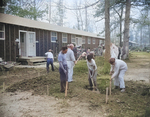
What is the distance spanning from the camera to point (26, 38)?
44.9 feet

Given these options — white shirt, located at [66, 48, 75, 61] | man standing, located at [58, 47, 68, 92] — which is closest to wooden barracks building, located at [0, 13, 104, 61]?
white shirt, located at [66, 48, 75, 61]

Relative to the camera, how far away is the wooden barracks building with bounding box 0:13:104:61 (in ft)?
38.3

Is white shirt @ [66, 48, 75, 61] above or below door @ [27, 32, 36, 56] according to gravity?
below

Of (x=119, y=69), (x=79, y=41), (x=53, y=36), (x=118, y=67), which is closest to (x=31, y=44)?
(x=53, y=36)

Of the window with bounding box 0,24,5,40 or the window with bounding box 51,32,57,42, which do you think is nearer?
the window with bounding box 0,24,5,40

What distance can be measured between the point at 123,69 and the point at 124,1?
11379 millimetres

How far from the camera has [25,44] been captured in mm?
13922

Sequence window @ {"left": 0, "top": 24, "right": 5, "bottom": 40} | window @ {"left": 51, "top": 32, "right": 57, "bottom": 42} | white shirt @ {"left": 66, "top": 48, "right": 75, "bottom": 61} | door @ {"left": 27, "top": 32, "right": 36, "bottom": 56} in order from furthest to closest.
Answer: window @ {"left": 51, "top": 32, "right": 57, "bottom": 42} → door @ {"left": 27, "top": 32, "right": 36, "bottom": 56} → window @ {"left": 0, "top": 24, "right": 5, "bottom": 40} → white shirt @ {"left": 66, "top": 48, "right": 75, "bottom": 61}

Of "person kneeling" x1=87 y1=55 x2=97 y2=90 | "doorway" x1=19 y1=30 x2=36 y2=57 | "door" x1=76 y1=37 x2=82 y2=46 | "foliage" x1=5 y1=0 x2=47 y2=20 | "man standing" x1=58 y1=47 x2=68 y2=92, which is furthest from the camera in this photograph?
"door" x1=76 y1=37 x2=82 y2=46

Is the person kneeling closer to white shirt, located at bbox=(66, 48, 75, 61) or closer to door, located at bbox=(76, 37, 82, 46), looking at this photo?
white shirt, located at bbox=(66, 48, 75, 61)

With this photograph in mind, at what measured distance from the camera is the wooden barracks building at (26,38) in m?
11.7

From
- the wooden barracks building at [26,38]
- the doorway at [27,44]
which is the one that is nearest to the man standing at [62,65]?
the wooden barracks building at [26,38]

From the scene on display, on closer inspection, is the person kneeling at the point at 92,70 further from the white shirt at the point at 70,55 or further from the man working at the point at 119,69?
the white shirt at the point at 70,55

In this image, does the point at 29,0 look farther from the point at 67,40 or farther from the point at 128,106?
the point at 67,40
